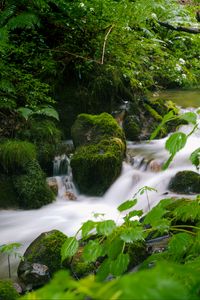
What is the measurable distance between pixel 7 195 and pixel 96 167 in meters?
1.60

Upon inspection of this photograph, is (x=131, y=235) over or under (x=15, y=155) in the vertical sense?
over

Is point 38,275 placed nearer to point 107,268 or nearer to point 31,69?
point 107,268

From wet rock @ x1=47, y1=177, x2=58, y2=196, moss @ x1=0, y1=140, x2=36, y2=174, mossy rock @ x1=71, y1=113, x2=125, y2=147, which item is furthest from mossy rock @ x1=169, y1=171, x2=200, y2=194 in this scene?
moss @ x1=0, y1=140, x2=36, y2=174

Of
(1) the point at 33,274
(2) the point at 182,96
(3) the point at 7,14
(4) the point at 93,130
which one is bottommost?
(1) the point at 33,274

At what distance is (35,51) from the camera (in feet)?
22.5

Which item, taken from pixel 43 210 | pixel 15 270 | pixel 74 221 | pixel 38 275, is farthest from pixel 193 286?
pixel 43 210

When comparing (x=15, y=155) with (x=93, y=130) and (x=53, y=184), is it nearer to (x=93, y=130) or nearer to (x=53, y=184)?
(x=53, y=184)

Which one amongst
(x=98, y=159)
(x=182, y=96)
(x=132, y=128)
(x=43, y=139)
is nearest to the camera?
(x=98, y=159)

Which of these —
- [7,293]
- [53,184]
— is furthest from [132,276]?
[53,184]

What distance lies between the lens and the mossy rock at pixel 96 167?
20.5 ft

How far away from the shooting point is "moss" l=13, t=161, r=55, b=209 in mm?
5883

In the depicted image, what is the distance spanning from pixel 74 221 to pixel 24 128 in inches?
83.9

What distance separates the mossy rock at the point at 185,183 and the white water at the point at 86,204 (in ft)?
0.52

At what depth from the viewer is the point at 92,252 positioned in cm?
135
